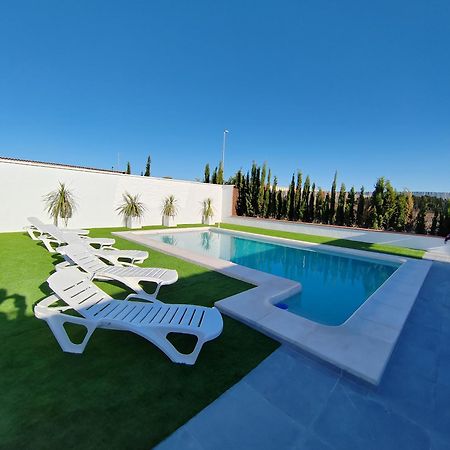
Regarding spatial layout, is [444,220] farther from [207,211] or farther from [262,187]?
[207,211]

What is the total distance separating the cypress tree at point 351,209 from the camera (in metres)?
16.2

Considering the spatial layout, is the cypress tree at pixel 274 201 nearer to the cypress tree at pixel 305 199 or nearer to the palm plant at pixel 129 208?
the cypress tree at pixel 305 199

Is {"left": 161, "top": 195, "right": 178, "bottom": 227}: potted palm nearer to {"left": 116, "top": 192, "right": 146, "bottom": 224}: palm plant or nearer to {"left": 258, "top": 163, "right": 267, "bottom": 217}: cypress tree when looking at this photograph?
{"left": 116, "top": 192, "right": 146, "bottom": 224}: palm plant

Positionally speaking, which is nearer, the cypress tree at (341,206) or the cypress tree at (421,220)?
the cypress tree at (421,220)

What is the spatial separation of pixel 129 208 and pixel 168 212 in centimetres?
255

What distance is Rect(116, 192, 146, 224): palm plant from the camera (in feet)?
45.4

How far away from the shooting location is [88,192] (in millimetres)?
12742

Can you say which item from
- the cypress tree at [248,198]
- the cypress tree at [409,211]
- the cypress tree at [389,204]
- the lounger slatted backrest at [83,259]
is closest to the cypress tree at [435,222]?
the cypress tree at [409,211]

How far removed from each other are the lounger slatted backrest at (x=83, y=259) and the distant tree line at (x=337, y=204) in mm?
15118

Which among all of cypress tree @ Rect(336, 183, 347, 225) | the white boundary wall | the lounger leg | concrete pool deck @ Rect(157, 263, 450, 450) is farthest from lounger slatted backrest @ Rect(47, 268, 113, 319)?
cypress tree @ Rect(336, 183, 347, 225)

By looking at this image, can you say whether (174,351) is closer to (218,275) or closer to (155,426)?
(155,426)

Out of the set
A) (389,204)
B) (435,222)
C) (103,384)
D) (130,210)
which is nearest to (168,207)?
(130,210)

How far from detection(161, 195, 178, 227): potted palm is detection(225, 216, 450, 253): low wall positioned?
588cm

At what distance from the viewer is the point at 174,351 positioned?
2.73 m
